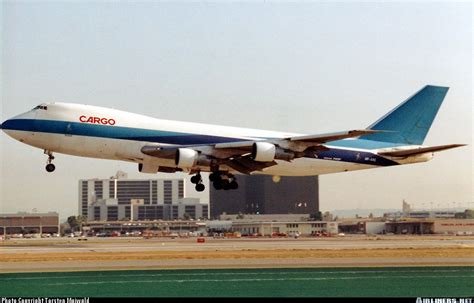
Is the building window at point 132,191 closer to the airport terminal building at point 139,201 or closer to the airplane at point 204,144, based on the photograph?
the airport terminal building at point 139,201

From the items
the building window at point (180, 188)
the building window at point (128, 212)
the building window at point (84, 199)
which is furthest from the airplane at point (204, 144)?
the building window at point (84, 199)

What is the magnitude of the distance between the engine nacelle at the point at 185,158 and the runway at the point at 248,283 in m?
6.29

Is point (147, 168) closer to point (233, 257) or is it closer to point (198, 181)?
point (198, 181)

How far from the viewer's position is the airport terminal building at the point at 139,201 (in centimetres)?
11512

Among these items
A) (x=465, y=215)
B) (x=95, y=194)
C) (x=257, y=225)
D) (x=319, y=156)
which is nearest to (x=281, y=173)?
(x=319, y=156)

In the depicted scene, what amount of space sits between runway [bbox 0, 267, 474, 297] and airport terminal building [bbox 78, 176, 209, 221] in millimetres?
70185

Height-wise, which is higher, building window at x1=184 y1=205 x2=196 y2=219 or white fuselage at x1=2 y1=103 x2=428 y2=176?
white fuselage at x1=2 y1=103 x2=428 y2=176

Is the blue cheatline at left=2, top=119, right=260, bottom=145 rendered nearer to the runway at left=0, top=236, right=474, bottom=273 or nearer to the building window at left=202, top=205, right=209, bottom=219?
the runway at left=0, top=236, right=474, bottom=273

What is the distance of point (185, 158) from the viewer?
4434 cm

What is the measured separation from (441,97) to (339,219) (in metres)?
41.8

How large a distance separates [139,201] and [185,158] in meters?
76.2

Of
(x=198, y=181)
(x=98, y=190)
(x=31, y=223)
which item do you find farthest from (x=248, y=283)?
(x=98, y=190)

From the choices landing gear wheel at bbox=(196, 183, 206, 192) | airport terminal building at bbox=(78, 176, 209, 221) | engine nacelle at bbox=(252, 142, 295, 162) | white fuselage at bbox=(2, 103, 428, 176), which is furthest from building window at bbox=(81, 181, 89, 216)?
engine nacelle at bbox=(252, 142, 295, 162)

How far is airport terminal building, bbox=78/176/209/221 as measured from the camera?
115m
